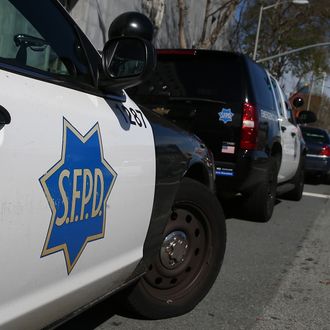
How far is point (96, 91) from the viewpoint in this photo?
249cm

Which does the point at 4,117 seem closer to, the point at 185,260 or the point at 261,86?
the point at 185,260

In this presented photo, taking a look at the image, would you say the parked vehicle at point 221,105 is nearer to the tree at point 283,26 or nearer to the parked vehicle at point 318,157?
the parked vehicle at point 318,157

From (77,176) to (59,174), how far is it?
0.12 m

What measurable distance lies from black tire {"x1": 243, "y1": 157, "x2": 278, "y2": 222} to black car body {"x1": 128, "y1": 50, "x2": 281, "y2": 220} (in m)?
0.20

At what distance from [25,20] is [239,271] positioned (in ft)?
9.93

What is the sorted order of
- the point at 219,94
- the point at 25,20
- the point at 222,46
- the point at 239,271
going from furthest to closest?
the point at 222,46 < the point at 219,94 < the point at 239,271 < the point at 25,20

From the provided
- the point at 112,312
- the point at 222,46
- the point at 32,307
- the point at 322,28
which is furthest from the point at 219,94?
the point at 322,28

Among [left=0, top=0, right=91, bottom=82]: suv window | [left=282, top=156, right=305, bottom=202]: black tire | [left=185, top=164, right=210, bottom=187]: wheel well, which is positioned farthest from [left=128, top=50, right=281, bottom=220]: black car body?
[left=0, top=0, right=91, bottom=82]: suv window

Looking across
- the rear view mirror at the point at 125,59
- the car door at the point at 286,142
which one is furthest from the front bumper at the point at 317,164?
the rear view mirror at the point at 125,59

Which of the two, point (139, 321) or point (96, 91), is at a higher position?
point (96, 91)

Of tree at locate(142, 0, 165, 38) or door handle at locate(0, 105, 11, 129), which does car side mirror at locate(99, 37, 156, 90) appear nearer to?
door handle at locate(0, 105, 11, 129)

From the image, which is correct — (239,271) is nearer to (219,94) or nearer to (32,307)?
(219,94)

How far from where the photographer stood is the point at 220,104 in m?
5.75

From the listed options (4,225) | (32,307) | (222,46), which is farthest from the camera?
(222,46)
